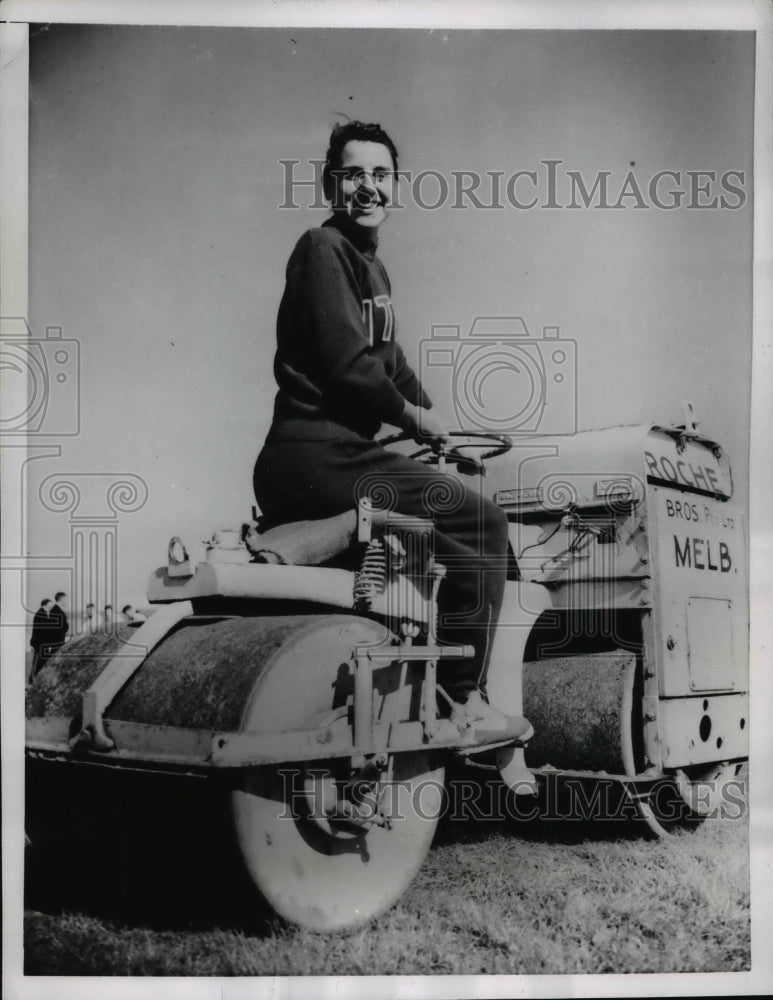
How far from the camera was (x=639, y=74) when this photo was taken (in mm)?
4102

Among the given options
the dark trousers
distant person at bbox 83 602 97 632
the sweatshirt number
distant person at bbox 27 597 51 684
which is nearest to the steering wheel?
the dark trousers

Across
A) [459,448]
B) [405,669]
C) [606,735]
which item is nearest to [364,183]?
[459,448]

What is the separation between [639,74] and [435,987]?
11.4 ft

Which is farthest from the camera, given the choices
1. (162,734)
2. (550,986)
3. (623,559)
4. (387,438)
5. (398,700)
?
(623,559)

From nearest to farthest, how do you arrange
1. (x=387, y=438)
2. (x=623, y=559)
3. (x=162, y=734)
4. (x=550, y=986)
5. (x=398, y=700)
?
1. (x=162, y=734)
2. (x=398, y=700)
3. (x=550, y=986)
4. (x=387, y=438)
5. (x=623, y=559)

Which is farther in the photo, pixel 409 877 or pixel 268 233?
pixel 268 233

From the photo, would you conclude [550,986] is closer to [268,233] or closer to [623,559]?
[623,559]

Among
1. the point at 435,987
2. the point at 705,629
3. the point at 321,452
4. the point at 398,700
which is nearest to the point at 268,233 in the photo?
the point at 321,452

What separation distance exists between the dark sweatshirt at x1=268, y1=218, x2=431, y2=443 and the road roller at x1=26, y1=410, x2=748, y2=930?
337mm

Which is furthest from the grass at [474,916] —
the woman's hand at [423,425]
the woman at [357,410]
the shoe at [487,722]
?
the woman's hand at [423,425]

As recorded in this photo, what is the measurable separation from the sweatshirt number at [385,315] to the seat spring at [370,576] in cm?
81

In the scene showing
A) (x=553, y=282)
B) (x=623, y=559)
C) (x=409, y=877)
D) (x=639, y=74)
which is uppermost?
(x=639, y=74)

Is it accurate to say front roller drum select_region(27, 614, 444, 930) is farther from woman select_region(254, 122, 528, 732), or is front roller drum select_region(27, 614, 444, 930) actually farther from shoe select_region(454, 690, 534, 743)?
woman select_region(254, 122, 528, 732)

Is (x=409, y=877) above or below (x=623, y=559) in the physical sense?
below
